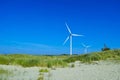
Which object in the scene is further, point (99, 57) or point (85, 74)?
point (99, 57)

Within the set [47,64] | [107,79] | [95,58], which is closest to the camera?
[107,79]

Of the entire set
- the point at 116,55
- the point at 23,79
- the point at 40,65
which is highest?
the point at 116,55

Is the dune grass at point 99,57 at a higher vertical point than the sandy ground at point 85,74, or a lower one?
higher

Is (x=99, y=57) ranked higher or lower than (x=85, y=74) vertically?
higher

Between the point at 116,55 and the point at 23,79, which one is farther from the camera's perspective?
the point at 116,55

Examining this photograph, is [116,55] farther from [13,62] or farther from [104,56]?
[13,62]

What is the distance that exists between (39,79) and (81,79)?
200cm

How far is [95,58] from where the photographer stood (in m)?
38.8

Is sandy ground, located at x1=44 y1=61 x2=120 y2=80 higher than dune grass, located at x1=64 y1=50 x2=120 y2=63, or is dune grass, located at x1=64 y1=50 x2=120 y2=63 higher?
dune grass, located at x1=64 y1=50 x2=120 y2=63

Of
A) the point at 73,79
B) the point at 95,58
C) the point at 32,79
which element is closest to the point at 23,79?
the point at 32,79

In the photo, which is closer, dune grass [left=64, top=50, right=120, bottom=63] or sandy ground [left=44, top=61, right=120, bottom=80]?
sandy ground [left=44, top=61, right=120, bottom=80]

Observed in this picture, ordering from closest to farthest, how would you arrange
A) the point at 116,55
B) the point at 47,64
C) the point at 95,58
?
1. the point at 47,64
2. the point at 95,58
3. the point at 116,55

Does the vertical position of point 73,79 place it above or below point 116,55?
below

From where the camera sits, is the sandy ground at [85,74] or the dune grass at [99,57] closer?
the sandy ground at [85,74]
